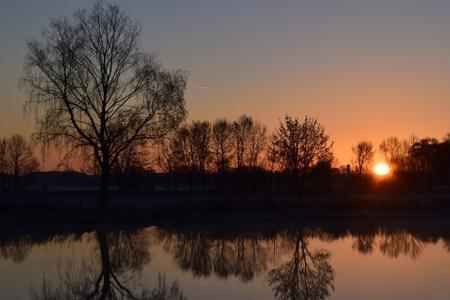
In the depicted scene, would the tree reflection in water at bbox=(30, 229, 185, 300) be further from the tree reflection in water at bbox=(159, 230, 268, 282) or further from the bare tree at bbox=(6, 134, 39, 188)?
the bare tree at bbox=(6, 134, 39, 188)

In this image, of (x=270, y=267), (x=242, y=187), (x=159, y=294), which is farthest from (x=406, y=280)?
(x=242, y=187)

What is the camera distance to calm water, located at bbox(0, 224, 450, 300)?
1430cm

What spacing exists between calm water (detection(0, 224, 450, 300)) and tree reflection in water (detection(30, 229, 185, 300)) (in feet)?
0.08

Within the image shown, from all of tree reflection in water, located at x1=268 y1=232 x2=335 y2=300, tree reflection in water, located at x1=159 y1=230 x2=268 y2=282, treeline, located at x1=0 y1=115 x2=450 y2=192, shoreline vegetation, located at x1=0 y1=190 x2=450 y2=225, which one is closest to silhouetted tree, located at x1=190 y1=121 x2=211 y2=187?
treeline, located at x1=0 y1=115 x2=450 y2=192

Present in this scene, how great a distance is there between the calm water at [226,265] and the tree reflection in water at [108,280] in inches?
1.0

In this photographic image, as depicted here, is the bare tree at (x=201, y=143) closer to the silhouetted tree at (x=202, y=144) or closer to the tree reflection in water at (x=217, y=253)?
the silhouetted tree at (x=202, y=144)

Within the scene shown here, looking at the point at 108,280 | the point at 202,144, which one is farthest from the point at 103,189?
the point at 202,144

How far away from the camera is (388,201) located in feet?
145

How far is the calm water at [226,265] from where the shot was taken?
14297 mm

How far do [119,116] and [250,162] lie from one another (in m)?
52.4

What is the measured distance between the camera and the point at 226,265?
19.4 m

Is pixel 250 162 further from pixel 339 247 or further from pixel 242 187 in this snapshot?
pixel 339 247

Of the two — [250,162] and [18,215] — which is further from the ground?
[250,162]

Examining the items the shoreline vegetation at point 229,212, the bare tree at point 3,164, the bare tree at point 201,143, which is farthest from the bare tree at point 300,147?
the bare tree at point 3,164
